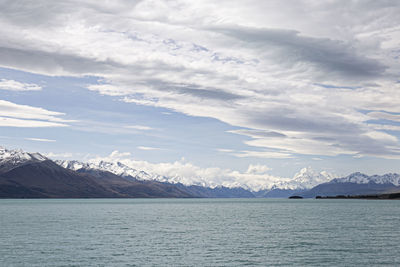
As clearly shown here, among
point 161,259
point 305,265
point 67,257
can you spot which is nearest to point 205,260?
point 161,259

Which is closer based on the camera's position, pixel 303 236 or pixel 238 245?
pixel 238 245

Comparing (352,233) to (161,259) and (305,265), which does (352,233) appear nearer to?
(305,265)

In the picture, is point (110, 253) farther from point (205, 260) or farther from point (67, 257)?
point (205, 260)

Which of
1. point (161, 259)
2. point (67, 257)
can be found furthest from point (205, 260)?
point (67, 257)

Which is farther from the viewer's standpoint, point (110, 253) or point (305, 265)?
point (110, 253)

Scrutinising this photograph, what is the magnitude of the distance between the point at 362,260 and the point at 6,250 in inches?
2489

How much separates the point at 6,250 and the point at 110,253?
66.1ft

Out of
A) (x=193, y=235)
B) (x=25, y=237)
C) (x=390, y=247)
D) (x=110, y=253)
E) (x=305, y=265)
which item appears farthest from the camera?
(x=193, y=235)

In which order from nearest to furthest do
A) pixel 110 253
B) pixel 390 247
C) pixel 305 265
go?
pixel 305 265 → pixel 110 253 → pixel 390 247

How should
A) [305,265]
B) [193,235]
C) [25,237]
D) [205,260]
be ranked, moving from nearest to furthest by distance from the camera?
[305,265]
[205,260]
[25,237]
[193,235]

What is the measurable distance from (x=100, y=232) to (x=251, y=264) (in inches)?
2147

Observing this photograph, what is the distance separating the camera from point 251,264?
61844mm

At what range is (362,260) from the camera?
64.1 meters

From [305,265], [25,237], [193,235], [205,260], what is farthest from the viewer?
[193,235]
